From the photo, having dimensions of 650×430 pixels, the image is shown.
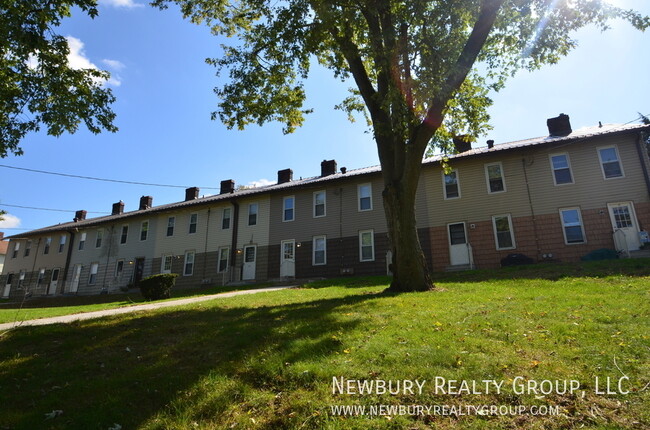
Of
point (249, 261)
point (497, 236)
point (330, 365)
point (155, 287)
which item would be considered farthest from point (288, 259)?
point (330, 365)

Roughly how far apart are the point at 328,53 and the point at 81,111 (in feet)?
26.5

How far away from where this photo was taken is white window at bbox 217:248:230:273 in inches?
962

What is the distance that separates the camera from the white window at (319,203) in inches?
879

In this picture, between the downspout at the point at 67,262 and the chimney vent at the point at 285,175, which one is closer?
the chimney vent at the point at 285,175

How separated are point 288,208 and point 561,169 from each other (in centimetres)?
1507

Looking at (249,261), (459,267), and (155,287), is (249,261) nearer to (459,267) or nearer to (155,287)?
(155,287)

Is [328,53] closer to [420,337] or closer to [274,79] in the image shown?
[274,79]

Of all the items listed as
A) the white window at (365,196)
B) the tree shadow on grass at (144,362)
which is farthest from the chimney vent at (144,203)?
the tree shadow on grass at (144,362)

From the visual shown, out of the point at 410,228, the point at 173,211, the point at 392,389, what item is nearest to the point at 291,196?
the point at 173,211

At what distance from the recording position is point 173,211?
27.8 meters

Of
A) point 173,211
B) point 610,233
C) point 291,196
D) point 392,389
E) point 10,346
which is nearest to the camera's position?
point 392,389

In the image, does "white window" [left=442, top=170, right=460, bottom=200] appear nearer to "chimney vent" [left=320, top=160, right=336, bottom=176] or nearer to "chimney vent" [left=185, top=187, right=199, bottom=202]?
"chimney vent" [left=320, top=160, right=336, bottom=176]

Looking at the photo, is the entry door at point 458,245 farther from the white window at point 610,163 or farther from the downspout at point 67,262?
the downspout at point 67,262

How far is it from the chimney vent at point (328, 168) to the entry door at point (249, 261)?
687cm
